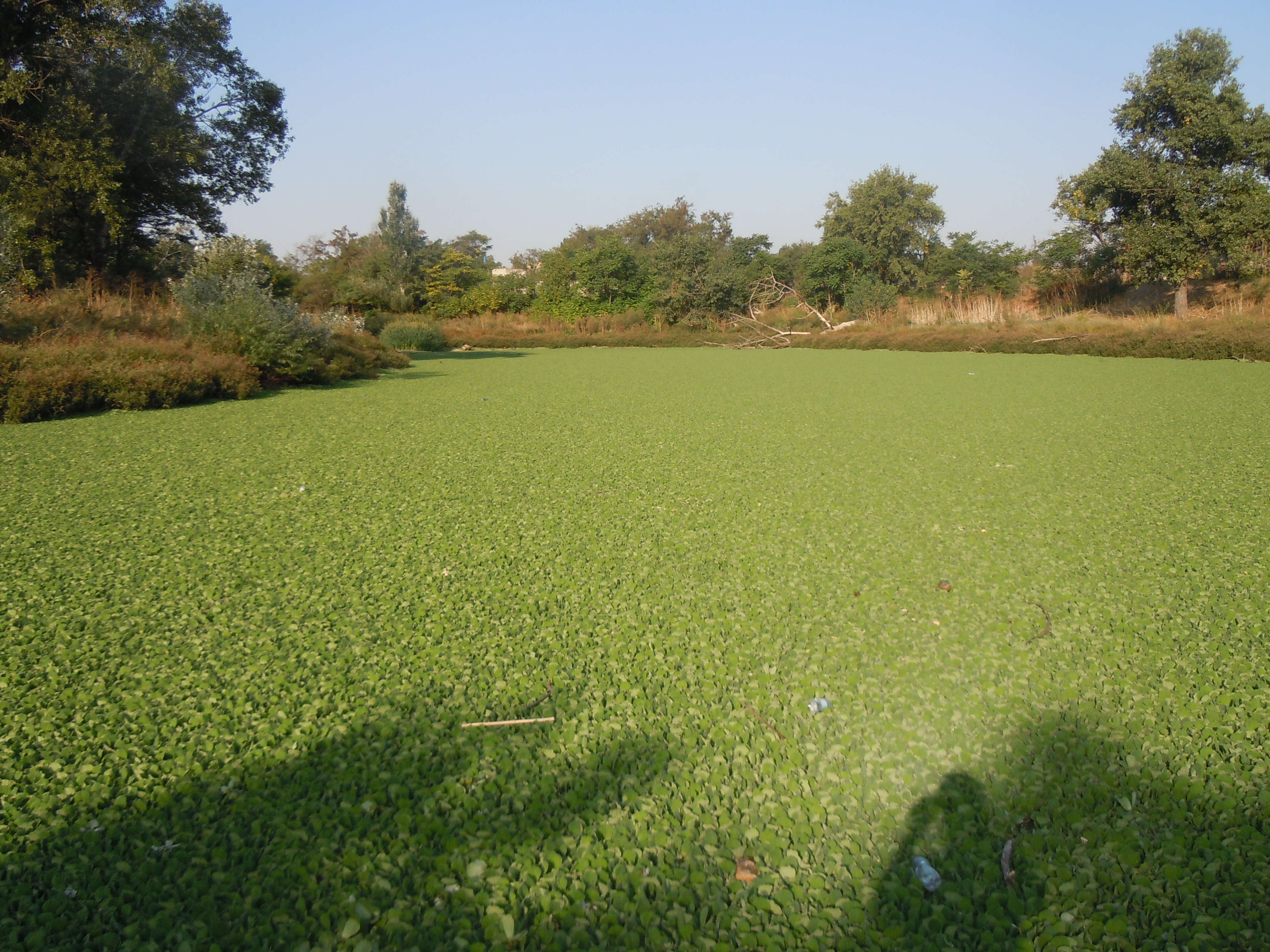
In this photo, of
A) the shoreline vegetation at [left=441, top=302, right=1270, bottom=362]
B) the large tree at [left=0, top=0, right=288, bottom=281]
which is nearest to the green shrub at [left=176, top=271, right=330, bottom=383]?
the large tree at [left=0, top=0, right=288, bottom=281]

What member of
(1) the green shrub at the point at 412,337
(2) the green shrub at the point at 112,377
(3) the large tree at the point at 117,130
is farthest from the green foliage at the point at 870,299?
(2) the green shrub at the point at 112,377

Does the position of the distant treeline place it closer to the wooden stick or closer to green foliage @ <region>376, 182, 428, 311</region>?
green foliage @ <region>376, 182, 428, 311</region>

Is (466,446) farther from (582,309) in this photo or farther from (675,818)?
(582,309)

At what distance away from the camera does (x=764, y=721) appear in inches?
70.7

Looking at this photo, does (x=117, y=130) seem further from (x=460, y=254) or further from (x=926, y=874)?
(x=460, y=254)

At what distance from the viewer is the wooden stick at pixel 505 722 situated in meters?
1.78

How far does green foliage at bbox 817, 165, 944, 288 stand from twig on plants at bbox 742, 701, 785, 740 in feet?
92.5

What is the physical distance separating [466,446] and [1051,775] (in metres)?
4.49

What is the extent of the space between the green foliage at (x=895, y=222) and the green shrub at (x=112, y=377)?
25124mm

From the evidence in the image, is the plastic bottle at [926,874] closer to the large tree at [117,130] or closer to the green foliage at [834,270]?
the large tree at [117,130]

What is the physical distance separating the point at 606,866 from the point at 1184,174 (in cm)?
2230

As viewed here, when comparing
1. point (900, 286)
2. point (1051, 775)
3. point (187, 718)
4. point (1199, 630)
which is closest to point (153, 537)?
point (187, 718)

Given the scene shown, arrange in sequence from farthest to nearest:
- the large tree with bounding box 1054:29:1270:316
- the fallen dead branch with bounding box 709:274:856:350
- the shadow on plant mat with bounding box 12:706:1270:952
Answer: the fallen dead branch with bounding box 709:274:856:350
the large tree with bounding box 1054:29:1270:316
the shadow on plant mat with bounding box 12:706:1270:952

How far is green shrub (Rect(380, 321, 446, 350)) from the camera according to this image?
782 inches
